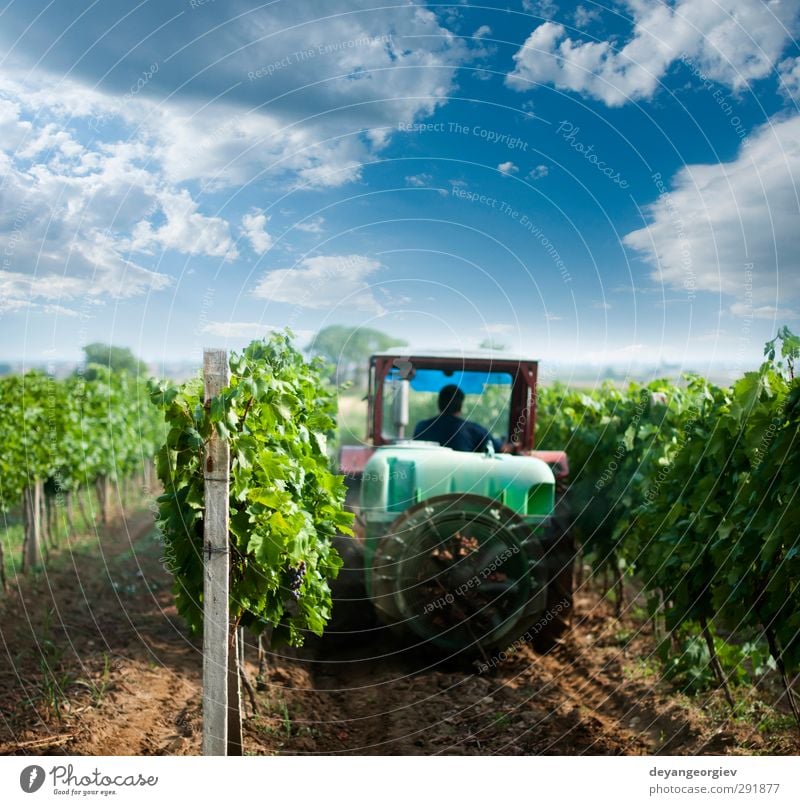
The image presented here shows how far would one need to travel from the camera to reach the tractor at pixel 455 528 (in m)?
6.54

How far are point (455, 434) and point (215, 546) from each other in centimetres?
395

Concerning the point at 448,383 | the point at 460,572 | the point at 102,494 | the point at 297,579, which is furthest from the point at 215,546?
the point at 102,494

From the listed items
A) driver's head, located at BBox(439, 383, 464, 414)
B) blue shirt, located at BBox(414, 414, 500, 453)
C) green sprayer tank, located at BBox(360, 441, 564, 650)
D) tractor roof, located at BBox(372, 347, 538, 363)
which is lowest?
green sprayer tank, located at BBox(360, 441, 564, 650)

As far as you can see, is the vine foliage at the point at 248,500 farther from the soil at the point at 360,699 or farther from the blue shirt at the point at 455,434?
the blue shirt at the point at 455,434

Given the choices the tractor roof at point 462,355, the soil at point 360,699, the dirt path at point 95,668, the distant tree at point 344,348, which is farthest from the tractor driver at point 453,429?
the dirt path at point 95,668

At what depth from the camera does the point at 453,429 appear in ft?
25.6

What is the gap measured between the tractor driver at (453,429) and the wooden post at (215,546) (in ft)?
12.7

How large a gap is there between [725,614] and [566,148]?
3.33m

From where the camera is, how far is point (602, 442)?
9148 mm

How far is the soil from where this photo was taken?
542 centimetres

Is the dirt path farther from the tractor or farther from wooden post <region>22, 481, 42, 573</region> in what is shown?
the tractor

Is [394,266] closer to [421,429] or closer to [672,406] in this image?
[421,429]

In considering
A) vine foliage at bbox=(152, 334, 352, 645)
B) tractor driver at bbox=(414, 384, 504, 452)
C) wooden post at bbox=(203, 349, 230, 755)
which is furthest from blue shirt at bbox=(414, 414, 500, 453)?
wooden post at bbox=(203, 349, 230, 755)
